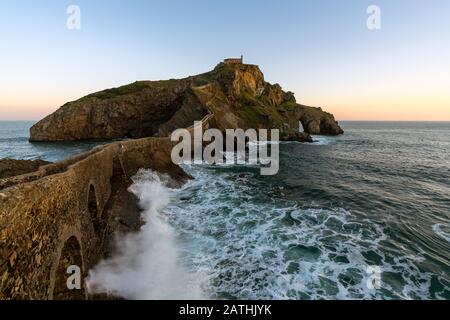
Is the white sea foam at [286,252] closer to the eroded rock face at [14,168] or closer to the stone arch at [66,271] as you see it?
the stone arch at [66,271]

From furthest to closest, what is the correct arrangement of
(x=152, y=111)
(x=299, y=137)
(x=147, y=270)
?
1. (x=152, y=111)
2. (x=299, y=137)
3. (x=147, y=270)

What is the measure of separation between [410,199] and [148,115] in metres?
70.9

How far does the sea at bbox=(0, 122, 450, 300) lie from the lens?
13.4m

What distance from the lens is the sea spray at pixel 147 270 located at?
12.8m

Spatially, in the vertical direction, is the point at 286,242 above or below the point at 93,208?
below

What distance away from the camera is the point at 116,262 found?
49.0 ft

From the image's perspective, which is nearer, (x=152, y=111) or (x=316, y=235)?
(x=316, y=235)

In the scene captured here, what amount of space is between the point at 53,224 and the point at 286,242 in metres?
13.6

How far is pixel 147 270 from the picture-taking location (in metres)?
14.5

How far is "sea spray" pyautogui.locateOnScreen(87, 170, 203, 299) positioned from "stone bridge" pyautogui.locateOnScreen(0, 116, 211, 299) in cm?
98

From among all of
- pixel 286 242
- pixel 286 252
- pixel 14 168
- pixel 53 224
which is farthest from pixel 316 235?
pixel 14 168

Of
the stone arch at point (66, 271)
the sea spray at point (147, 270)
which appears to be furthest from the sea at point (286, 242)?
the stone arch at point (66, 271)

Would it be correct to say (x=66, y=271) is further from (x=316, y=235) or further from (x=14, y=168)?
(x=14, y=168)
